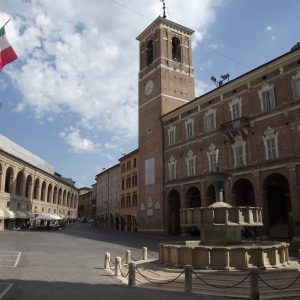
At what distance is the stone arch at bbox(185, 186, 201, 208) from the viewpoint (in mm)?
41781

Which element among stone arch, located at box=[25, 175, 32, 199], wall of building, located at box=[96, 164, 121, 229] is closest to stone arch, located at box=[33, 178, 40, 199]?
stone arch, located at box=[25, 175, 32, 199]

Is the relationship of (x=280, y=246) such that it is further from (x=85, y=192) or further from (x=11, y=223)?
(x=85, y=192)

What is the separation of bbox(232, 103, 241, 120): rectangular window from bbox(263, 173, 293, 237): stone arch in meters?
6.52

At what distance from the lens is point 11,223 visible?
197 ft

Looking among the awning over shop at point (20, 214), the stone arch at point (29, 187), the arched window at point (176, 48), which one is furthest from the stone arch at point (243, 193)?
the stone arch at point (29, 187)

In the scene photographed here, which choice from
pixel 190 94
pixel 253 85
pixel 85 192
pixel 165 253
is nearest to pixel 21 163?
pixel 190 94

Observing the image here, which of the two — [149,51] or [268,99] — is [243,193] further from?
[149,51]

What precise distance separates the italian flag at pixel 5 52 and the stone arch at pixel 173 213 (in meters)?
29.8

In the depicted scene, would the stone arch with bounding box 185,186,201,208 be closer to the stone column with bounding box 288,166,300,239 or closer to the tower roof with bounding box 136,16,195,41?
the stone column with bounding box 288,166,300,239

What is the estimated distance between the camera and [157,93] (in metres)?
48.5

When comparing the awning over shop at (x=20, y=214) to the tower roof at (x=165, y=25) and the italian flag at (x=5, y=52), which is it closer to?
the tower roof at (x=165, y=25)

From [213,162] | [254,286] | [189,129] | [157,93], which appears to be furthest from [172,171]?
[254,286]

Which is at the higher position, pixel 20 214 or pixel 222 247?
pixel 20 214

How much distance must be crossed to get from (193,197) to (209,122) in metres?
8.75
